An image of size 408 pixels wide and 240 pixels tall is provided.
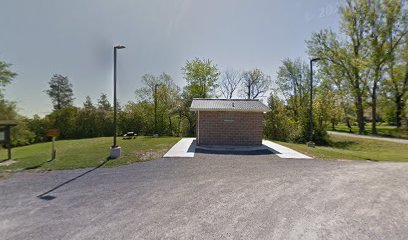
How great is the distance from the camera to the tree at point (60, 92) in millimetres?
40344

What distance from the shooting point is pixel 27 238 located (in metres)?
3.14

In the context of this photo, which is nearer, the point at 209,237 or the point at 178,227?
the point at 209,237

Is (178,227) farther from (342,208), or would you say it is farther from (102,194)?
(342,208)

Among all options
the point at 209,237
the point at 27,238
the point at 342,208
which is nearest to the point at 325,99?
the point at 342,208

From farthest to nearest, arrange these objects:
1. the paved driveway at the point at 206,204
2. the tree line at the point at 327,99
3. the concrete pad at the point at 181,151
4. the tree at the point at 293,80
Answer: the tree at the point at 293,80
the tree line at the point at 327,99
the concrete pad at the point at 181,151
the paved driveway at the point at 206,204

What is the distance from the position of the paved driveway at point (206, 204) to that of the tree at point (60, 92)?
41611 mm

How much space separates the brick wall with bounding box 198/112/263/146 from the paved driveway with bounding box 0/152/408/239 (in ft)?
19.5

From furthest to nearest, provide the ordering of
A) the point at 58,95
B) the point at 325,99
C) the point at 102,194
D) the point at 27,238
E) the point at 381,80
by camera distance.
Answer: the point at 58,95 < the point at 381,80 < the point at 325,99 < the point at 102,194 < the point at 27,238

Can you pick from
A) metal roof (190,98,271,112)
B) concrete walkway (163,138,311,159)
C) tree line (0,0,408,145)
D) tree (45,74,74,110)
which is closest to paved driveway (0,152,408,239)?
→ concrete walkway (163,138,311,159)

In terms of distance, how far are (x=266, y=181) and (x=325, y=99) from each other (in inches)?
822

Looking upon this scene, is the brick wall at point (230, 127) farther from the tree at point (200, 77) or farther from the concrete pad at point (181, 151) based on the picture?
the tree at point (200, 77)

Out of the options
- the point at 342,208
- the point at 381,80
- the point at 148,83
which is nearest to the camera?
the point at 342,208

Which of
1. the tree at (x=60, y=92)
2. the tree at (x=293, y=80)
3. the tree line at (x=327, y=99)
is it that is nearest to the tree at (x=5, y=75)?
the tree line at (x=327, y=99)

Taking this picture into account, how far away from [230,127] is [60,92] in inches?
1707
